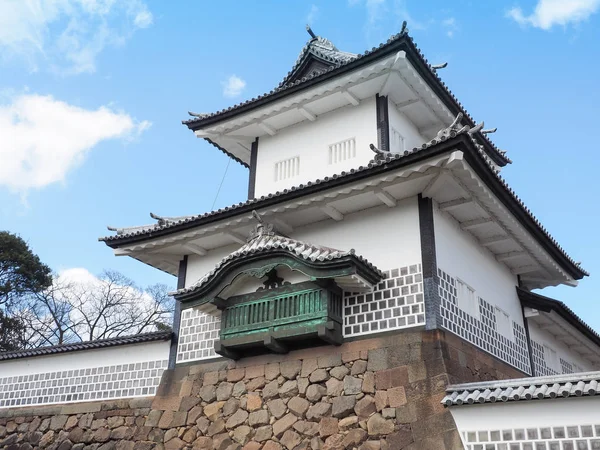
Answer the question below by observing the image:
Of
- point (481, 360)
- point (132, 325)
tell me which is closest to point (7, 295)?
point (132, 325)

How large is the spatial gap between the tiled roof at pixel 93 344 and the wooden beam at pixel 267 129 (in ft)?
15.8

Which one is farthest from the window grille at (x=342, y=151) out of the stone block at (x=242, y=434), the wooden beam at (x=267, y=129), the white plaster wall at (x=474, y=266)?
the stone block at (x=242, y=434)

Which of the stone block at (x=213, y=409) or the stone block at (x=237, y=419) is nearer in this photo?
the stone block at (x=237, y=419)

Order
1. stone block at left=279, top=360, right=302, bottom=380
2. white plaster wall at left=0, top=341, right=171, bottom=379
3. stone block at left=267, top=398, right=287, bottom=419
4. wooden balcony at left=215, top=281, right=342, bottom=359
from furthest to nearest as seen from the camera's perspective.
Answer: white plaster wall at left=0, top=341, right=171, bottom=379 < stone block at left=279, top=360, right=302, bottom=380 < stone block at left=267, top=398, right=287, bottom=419 < wooden balcony at left=215, top=281, right=342, bottom=359

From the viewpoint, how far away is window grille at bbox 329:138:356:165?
11867 mm

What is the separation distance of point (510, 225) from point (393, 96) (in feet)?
11.7

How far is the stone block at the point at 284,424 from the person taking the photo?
9.01m

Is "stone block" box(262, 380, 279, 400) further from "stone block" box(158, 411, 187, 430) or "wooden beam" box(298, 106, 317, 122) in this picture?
"wooden beam" box(298, 106, 317, 122)

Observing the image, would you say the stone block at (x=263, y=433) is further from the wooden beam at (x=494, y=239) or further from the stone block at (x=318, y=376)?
the wooden beam at (x=494, y=239)

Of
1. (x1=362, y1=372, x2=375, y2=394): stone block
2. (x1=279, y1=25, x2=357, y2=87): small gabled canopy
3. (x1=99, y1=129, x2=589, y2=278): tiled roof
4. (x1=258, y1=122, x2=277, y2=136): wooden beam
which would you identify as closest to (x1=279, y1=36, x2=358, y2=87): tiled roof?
(x1=279, y1=25, x2=357, y2=87): small gabled canopy

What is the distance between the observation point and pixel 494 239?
1098 cm

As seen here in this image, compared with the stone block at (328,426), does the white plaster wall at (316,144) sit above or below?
above

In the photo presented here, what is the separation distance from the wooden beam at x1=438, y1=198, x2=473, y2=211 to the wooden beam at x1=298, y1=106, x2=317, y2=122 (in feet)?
13.1

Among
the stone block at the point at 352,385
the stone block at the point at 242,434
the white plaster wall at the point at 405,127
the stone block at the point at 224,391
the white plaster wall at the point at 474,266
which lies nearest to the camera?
the stone block at the point at 352,385
